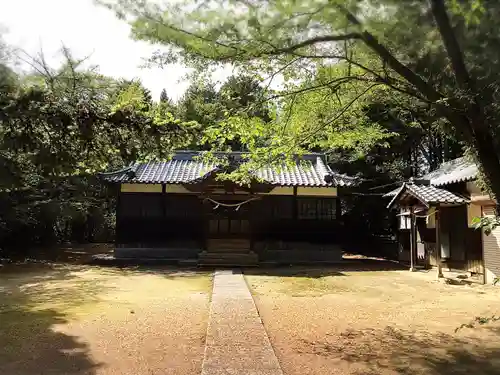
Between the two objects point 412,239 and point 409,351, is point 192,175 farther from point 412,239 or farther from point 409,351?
point 409,351

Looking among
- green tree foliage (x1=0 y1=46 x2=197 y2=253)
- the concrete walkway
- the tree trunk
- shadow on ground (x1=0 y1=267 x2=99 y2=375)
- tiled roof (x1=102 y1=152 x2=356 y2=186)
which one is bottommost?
shadow on ground (x1=0 y1=267 x2=99 y2=375)

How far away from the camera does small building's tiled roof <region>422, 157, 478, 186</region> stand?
12.1 m

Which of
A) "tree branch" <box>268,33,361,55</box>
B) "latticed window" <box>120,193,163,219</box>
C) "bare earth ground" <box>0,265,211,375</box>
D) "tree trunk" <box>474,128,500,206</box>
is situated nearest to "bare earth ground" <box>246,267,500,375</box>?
"bare earth ground" <box>0,265,211,375</box>

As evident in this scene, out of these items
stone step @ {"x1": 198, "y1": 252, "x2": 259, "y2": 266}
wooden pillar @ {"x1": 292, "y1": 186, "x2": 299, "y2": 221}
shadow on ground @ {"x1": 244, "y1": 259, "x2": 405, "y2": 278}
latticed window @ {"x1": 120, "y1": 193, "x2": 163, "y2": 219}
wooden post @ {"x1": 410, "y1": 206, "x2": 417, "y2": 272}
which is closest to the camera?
shadow on ground @ {"x1": 244, "y1": 259, "x2": 405, "y2": 278}

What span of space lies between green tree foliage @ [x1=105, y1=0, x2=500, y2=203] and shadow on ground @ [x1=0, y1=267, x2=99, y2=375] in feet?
12.2

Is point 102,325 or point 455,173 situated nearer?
point 102,325

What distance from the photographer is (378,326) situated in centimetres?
657

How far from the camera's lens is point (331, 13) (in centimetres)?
387

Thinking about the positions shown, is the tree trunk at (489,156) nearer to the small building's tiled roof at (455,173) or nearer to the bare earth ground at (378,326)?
the bare earth ground at (378,326)

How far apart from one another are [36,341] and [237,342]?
265 cm

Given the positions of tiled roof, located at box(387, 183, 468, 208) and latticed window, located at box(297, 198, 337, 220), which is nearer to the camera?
tiled roof, located at box(387, 183, 468, 208)

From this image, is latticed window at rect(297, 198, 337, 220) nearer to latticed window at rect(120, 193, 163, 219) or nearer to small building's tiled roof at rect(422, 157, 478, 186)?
small building's tiled roof at rect(422, 157, 478, 186)

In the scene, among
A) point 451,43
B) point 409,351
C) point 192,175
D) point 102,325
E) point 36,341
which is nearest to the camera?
point 451,43

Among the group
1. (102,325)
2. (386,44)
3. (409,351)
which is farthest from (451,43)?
(102,325)
